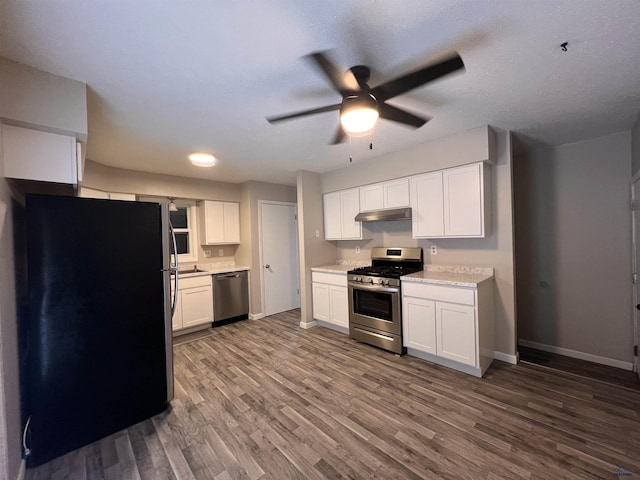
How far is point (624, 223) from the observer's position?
280 cm

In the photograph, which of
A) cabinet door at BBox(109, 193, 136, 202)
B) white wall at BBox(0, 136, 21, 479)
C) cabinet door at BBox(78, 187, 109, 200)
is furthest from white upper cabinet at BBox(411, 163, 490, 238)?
cabinet door at BBox(78, 187, 109, 200)

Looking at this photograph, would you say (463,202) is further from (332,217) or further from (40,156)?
(40,156)

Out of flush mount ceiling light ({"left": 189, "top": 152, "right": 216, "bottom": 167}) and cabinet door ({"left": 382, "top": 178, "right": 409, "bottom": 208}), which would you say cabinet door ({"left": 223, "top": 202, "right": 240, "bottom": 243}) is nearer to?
flush mount ceiling light ({"left": 189, "top": 152, "right": 216, "bottom": 167})

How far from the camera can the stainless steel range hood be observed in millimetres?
3338

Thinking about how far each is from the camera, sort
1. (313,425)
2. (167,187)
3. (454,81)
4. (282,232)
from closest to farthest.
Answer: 1. (454,81)
2. (313,425)
3. (167,187)
4. (282,232)

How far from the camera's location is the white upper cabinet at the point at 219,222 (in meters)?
4.62

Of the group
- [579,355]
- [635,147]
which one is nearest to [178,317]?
[579,355]

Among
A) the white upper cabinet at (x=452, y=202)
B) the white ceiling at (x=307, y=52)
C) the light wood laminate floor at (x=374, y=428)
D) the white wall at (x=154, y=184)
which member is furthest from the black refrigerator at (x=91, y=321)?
the white upper cabinet at (x=452, y=202)

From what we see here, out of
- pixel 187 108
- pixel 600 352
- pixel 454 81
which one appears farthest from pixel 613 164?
pixel 187 108

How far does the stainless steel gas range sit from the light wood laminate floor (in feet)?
1.26

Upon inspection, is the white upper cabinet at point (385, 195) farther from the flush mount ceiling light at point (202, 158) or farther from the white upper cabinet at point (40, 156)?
the white upper cabinet at point (40, 156)

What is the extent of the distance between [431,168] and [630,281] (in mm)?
2413

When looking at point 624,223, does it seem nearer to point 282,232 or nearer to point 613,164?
point 613,164

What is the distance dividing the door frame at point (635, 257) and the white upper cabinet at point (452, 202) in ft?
4.42
